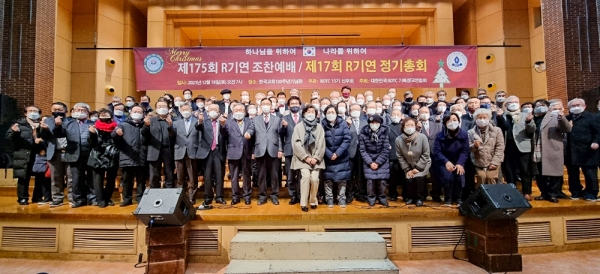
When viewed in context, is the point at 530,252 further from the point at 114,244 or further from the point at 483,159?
the point at 114,244

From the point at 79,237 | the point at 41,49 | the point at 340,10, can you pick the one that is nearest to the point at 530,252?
the point at 79,237

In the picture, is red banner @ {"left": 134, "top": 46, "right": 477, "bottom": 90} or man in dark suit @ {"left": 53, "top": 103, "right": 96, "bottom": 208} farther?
A: red banner @ {"left": 134, "top": 46, "right": 477, "bottom": 90}

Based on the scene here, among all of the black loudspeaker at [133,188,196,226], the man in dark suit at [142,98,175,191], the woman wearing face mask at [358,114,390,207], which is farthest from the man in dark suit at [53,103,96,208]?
the woman wearing face mask at [358,114,390,207]

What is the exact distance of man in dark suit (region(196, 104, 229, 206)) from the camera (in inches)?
158

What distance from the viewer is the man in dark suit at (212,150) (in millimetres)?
4012

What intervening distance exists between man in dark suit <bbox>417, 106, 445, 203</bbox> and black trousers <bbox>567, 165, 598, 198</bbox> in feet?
5.71

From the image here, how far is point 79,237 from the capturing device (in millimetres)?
3549

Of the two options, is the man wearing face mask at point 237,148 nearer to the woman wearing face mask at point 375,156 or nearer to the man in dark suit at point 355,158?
the man in dark suit at point 355,158

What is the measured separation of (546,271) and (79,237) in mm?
4865

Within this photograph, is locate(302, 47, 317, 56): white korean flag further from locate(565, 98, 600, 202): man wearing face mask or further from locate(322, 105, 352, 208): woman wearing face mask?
locate(565, 98, 600, 202): man wearing face mask

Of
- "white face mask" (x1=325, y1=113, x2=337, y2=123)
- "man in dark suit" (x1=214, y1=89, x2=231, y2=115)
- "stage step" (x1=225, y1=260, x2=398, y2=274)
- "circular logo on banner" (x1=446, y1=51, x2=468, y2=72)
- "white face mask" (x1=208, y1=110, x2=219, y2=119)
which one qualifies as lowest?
"stage step" (x1=225, y1=260, x2=398, y2=274)

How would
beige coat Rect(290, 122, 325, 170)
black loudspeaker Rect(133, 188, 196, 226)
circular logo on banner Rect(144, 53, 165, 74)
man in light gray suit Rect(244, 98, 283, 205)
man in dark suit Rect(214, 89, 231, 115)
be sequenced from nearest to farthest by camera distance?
black loudspeaker Rect(133, 188, 196, 226) → beige coat Rect(290, 122, 325, 170) → man in light gray suit Rect(244, 98, 283, 205) → man in dark suit Rect(214, 89, 231, 115) → circular logo on banner Rect(144, 53, 165, 74)

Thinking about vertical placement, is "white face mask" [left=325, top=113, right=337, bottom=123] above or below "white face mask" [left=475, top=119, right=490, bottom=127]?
above

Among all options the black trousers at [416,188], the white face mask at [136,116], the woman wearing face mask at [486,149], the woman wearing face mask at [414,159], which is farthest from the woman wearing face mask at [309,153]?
the white face mask at [136,116]
